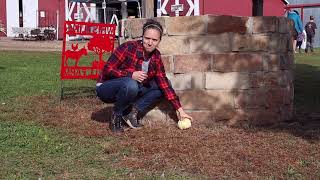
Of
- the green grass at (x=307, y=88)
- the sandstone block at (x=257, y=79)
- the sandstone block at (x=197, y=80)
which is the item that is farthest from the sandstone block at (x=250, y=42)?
the green grass at (x=307, y=88)

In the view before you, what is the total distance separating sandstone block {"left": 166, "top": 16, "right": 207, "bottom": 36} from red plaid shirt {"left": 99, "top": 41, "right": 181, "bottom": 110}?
422 mm

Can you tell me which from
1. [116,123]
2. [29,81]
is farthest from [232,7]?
[116,123]

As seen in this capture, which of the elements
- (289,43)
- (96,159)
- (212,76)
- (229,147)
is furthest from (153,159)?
(289,43)

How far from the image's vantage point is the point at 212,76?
20.4 ft

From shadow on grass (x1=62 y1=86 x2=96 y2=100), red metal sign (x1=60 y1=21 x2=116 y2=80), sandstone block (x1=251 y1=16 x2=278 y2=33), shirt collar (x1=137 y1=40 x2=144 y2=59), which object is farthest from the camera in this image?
shadow on grass (x1=62 y1=86 x2=96 y2=100)

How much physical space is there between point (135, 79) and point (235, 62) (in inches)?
47.8

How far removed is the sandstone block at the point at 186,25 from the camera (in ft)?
20.1

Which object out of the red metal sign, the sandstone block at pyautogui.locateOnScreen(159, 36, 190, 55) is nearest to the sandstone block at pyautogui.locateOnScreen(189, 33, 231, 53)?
the sandstone block at pyautogui.locateOnScreen(159, 36, 190, 55)

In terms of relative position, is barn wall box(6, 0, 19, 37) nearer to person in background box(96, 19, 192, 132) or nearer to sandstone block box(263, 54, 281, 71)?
person in background box(96, 19, 192, 132)

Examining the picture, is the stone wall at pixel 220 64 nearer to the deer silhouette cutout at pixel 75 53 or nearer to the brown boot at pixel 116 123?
the brown boot at pixel 116 123

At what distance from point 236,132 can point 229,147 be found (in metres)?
0.70

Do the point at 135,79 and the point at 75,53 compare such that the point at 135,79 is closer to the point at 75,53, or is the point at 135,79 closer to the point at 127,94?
the point at 127,94

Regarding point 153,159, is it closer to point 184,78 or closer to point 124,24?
point 184,78

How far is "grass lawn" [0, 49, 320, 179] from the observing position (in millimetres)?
4398
